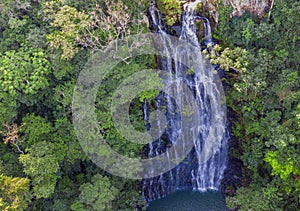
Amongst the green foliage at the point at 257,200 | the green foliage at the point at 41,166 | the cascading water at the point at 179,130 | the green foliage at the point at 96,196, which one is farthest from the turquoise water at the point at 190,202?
the green foliage at the point at 41,166

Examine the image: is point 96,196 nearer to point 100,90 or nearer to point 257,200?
point 100,90

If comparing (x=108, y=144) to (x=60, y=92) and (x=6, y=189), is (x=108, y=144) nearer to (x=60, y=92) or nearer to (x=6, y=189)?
(x=60, y=92)

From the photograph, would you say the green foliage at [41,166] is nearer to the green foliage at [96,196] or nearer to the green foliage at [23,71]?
the green foliage at [96,196]

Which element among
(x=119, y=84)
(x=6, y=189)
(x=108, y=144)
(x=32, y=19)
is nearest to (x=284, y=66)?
(x=119, y=84)

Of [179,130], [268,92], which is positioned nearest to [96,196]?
[179,130]

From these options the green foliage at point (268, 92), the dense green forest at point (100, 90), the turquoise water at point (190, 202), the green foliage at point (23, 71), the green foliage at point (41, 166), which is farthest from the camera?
the turquoise water at point (190, 202)
